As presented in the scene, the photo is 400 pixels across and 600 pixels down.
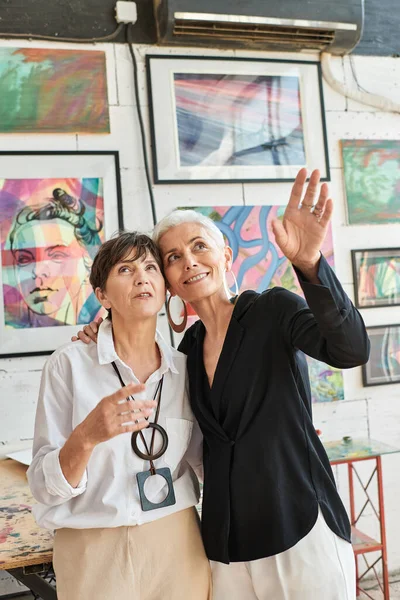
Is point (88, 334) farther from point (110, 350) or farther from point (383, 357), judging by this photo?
point (383, 357)

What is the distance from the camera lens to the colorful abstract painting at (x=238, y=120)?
3.15 m

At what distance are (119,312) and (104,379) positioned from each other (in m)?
0.19

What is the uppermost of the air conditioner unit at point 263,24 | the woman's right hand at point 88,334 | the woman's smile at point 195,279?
the air conditioner unit at point 263,24

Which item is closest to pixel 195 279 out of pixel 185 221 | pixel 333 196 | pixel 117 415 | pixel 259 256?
pixel 185 221

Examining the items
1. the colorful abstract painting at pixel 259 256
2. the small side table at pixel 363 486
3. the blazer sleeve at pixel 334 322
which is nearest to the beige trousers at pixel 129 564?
the blazer sleeve at pixel 334 322

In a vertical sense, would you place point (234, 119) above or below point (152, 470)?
above

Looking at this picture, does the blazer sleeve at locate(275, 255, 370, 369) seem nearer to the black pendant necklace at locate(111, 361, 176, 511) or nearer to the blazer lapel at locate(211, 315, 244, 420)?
the blazer lapel at locate(211, 315, 244, 420)

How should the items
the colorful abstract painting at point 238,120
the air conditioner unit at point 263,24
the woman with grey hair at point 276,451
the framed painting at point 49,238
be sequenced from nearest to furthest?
the woman with grey hair at point 276,451
the framed painting at point 49,238
the air conditioner unit at point 263,24
the colorful abstract painting at point 238,120

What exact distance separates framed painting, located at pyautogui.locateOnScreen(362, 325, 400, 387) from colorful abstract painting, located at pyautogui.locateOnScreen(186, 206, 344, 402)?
209 millimetres

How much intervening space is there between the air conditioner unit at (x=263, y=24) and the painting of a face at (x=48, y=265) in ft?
3.73

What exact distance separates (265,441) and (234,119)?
2134 mm

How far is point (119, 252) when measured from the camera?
1707 mm

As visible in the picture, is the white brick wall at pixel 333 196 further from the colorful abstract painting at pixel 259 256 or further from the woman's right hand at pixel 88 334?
the woman's right hand at pixel 88 334

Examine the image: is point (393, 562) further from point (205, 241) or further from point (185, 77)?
point (185, 77)
